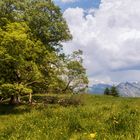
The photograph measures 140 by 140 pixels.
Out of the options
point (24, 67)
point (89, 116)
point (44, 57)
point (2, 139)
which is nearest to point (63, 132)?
point (2, 139)

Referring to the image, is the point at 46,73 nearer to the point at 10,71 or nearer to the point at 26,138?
the point at 10,71

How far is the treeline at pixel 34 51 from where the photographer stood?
45156 millimetres

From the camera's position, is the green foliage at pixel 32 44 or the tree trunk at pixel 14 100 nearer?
the green foliage at pixel 32 44

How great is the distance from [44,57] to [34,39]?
245 cm

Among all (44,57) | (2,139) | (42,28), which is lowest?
(2,139)

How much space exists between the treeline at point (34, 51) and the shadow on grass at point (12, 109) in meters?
1.45

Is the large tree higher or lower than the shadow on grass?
higher

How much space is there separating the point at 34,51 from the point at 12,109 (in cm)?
728

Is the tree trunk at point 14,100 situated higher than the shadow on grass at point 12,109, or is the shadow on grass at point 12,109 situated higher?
the tree trunk at point 14,100

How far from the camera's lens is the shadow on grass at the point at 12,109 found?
43.0 metres

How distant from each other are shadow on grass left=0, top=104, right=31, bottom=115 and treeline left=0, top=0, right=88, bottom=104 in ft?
4.77

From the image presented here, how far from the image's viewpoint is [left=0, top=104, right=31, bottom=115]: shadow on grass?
4301 cm

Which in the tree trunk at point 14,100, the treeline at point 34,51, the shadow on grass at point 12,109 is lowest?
the shadow on grass at point 12,109

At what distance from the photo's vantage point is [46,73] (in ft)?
167
